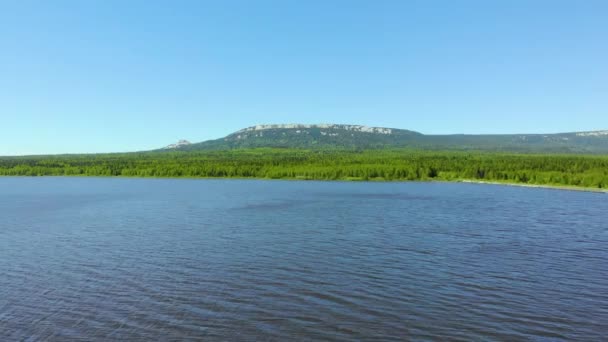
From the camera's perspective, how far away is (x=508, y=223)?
45781mm

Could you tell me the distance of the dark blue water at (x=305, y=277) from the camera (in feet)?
61.1

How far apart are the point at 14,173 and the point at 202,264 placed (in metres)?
164

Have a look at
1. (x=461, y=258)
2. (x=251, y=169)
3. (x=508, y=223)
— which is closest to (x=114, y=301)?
(x=461, y=258)

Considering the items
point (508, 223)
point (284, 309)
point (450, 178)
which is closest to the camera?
point (284, 309)

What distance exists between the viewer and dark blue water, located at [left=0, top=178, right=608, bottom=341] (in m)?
18.6

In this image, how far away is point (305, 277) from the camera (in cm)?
2575

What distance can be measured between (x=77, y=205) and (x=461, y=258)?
53.4 meters

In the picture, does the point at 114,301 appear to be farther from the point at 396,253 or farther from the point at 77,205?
the point at 77,205

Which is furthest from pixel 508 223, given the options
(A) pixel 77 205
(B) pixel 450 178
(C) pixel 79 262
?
(B) pixel 450 178

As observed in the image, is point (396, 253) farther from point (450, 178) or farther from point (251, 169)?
point (251, 169)

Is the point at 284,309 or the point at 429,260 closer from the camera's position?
the point at 284,309

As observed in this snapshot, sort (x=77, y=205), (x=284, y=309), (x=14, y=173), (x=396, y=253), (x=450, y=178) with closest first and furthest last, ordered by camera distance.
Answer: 1. (x=284, y=309)
2. (x=396, y=253)
3. (x=77, y=205)
4. (x=450, y=178)
5. (x=14, y=173)

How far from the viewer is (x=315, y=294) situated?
2272cm

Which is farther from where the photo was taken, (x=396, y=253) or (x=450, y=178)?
(x=450, y=178)
